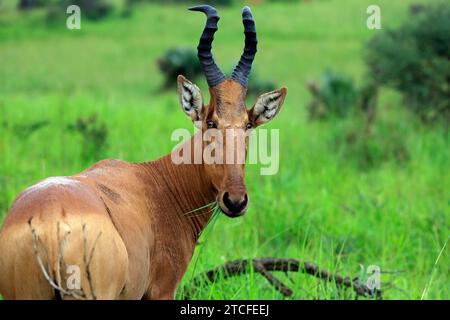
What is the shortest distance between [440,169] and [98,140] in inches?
158

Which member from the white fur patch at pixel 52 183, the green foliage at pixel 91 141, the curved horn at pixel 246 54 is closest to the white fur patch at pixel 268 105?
the curved horn at pixel 246 54

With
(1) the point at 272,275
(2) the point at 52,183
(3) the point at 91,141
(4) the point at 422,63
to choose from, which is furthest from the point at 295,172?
(2) the point at 52,183

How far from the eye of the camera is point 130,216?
12.8ft

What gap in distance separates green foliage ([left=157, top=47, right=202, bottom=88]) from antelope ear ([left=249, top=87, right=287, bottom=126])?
14.4m

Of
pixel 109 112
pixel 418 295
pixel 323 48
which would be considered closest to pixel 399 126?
pixel 109 112

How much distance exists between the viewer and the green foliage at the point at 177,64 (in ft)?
62.7

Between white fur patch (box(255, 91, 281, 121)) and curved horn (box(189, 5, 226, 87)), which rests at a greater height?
curved horn (box(189, 5, 226, 87))

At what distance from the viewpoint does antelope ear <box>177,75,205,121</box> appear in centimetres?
442

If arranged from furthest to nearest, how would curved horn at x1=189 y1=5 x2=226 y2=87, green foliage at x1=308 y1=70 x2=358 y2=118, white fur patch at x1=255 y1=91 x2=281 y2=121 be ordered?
1. green foliage at x1=308 y1=70 x2=358 y2=118
2. white fur patch at x1=255 y1=91 x2=281 y2=121
3. curved horn at x1=189 y1=5 x2=226 y2=87

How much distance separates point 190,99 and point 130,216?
2.76 feet

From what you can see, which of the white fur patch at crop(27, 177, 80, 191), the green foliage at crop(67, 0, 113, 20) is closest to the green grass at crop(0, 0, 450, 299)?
the white fur patch at crop(27, 177, 80, 191)

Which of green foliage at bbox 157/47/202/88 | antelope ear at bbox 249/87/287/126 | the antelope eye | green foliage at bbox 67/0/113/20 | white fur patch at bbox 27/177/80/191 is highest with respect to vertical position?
green foliage at bbox 67/0/113/20

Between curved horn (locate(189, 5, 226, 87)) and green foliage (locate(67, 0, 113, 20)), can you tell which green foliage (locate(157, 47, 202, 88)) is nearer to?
green foliage (locate(67, 0, 113, 20))

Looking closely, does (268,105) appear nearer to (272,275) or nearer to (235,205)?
(235,205)
